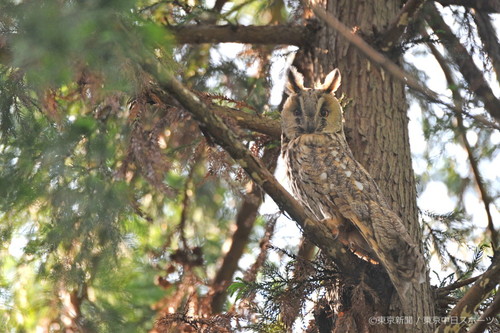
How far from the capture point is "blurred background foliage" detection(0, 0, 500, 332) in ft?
7.19

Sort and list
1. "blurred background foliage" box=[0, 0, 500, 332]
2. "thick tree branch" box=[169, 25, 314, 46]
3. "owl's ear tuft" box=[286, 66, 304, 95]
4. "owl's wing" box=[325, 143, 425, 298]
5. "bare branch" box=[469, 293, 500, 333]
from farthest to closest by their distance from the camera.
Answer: "thick tree branch" box=[169, 25, 314, 46], "owl's ear tuft" box=[286, 66, 304, 95], "owl's wing" box=[325, 143, 425, 298], "bare branch" box=[469, 293, 500, 333], "blurred background foliage" box=[0, 0, 500, 332]

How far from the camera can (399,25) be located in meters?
4.09

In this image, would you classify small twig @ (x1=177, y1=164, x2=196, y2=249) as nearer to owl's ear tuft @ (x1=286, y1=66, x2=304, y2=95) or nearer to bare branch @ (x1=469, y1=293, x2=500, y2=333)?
owl's ear tuft @ (x1=286, y1=66, x2=304, y2=95)

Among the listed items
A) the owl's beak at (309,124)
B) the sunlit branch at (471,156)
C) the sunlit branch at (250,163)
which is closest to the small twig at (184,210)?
the owl's beak at (309,124)

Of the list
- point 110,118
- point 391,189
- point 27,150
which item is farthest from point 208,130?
point 391,189

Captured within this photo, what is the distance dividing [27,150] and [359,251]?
6.04 ft

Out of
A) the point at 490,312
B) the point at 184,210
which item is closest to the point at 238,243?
the point at 184,210

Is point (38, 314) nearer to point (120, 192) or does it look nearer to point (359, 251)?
point (120, 192)

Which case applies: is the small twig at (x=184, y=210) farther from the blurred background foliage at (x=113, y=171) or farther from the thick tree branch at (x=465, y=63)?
the thick tree branch at (x=465, y=63)

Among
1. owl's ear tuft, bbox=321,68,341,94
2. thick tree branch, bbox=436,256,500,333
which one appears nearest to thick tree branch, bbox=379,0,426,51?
owl's ear tuft, bbox=321,68,341,94

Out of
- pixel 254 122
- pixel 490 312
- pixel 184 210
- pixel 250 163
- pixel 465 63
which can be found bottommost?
pixel 490 312

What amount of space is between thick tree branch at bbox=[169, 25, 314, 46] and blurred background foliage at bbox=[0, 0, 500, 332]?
109mm

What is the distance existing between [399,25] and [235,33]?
43.0 inches

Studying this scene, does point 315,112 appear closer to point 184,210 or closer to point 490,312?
point 184,210
